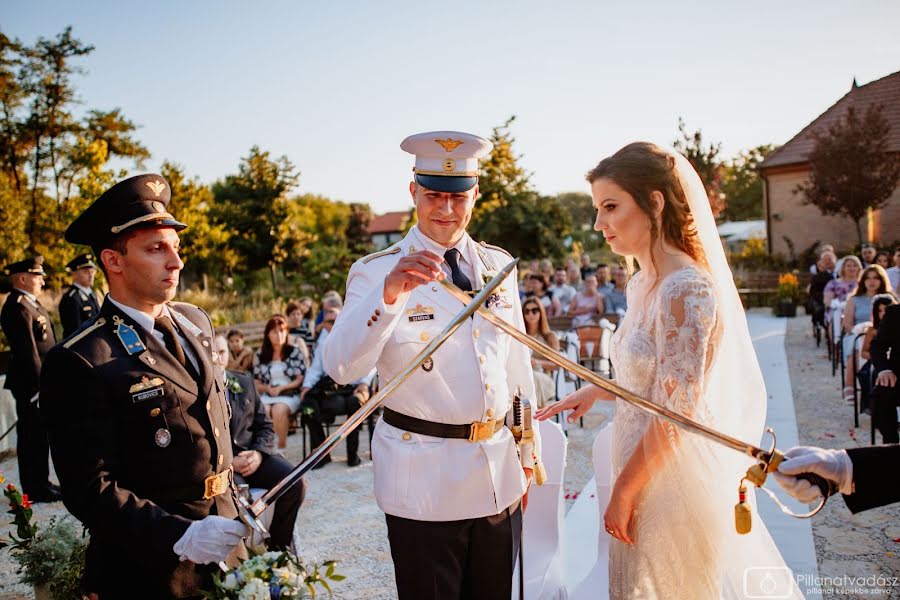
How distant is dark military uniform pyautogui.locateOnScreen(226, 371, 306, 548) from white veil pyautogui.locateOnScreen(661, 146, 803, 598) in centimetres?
243

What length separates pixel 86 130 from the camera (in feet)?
64.3

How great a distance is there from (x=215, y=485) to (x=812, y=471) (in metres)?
A: 1.83

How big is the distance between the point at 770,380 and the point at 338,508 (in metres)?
7.28

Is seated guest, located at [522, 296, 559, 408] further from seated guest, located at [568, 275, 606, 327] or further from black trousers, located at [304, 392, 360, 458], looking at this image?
seated guest, located at [568, 275, 606, 327]

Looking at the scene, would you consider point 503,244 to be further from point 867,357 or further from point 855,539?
point 855,539

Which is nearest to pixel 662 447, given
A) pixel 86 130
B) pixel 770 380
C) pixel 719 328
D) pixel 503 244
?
pixel 719 328

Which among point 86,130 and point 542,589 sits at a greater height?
point 86,130

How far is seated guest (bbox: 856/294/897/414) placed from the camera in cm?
670

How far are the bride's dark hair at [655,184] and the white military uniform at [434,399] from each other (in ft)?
2.15

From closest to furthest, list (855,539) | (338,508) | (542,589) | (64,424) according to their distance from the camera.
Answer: (64,424), (542,589), (855,539), (338,508)

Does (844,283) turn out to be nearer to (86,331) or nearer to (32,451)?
(32,451)

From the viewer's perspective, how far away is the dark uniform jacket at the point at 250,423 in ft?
15.3

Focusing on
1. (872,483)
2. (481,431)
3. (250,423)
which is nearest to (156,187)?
(481,431)

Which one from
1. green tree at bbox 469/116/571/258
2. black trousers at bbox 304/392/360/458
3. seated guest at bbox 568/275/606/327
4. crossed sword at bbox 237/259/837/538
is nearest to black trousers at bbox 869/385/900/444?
crossed sword at bbox 237/259/837/538
